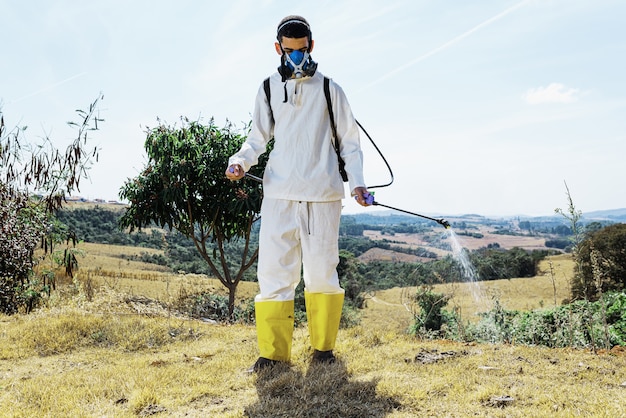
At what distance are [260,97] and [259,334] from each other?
172cm

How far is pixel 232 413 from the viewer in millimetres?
2713

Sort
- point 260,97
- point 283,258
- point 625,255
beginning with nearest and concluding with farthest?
point 283,258 < point 260,97 < point 625,255

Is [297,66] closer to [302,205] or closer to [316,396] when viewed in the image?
[302,205]

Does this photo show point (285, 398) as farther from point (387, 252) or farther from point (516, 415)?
point (387, 252)

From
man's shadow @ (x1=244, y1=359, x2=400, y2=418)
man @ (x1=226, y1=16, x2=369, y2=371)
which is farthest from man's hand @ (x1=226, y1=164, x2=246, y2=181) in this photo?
man's shadow @ (x1=244, y1=359, x2=400, y2=418)

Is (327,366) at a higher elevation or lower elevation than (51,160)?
lower

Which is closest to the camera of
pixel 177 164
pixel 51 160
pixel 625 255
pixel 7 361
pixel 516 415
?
pixel 516 415

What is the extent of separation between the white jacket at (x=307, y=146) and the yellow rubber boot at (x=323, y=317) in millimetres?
708

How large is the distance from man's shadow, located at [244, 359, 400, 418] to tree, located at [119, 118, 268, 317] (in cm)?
441

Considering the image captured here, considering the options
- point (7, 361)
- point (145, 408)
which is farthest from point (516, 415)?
point (7, 361)

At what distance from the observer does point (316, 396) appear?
2.89m

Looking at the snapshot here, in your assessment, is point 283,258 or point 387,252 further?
point 387,252

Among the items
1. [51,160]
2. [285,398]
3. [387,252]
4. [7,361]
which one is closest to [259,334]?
[285,398]

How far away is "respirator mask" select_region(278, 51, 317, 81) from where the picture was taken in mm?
3512
